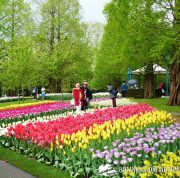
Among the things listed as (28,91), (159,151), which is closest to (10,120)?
(159,151)

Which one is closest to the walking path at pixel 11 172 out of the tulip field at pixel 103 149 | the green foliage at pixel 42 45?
the tulip field at pixel 103 149

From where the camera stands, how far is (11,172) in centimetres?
823

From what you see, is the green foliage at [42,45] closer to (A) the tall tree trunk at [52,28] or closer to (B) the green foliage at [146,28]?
(A) the tall tree trunk at [52,28]

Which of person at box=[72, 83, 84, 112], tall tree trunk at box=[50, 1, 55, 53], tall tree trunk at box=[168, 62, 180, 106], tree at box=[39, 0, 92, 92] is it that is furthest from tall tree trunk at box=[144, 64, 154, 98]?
person at box=[72, 83, 84, 112]

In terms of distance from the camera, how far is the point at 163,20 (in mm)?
21656

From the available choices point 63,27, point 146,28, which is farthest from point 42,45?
point 146,28

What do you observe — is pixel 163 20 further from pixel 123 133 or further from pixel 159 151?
pixel 159 151

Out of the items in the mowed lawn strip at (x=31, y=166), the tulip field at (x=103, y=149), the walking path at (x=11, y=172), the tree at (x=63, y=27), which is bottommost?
the walking path at (x=11, y=172)

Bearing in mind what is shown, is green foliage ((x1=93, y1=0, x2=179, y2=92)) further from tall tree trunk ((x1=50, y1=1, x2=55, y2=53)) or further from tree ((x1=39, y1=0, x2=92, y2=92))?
tall tree trunk ((x1=50, y1=1, x2=55, y2=53))

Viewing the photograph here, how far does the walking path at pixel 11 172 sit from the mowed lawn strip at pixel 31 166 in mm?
142

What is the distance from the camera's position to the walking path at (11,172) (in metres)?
7.85

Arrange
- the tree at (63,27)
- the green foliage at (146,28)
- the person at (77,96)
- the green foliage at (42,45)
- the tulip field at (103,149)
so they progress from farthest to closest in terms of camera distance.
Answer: the tree at (63,27) → the green foliage at (42,45) → the green foliage at (146,28) → the person at (77,96) → the tulip field at (103,149)

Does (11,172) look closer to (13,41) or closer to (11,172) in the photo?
(11,172)

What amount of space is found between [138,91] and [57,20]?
15606 mm
